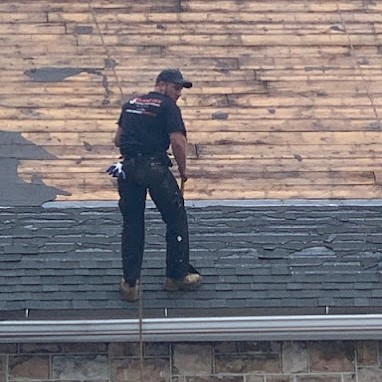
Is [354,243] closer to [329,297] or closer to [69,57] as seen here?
[329,297]

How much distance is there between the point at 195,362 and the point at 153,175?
135cm

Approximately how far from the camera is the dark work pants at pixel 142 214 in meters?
8.06

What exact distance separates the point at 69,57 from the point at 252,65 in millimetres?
1650

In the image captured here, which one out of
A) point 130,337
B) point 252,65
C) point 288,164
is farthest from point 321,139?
point 130,337

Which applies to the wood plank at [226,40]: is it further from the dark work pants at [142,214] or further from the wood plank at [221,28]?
the dark work pants at [142,214]

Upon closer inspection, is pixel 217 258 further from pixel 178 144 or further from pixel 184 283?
pixel 178 144

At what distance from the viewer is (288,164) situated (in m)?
9.95

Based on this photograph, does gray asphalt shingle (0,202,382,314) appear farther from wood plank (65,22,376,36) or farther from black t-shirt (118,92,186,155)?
wood plank (65,22,376,36)

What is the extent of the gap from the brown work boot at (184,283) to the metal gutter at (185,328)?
308mm

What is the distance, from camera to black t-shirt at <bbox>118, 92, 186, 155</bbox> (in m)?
8.02

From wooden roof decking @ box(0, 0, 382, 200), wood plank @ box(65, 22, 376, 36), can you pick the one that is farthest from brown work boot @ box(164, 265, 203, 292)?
wood plank @ box(65, 22, 376, 36)

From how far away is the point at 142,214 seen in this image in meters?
8.20

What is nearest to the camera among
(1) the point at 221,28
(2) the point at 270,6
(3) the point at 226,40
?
(3) the point at 226,40

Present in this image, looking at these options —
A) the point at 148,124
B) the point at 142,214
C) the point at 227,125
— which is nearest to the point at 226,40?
the point at 227,125
